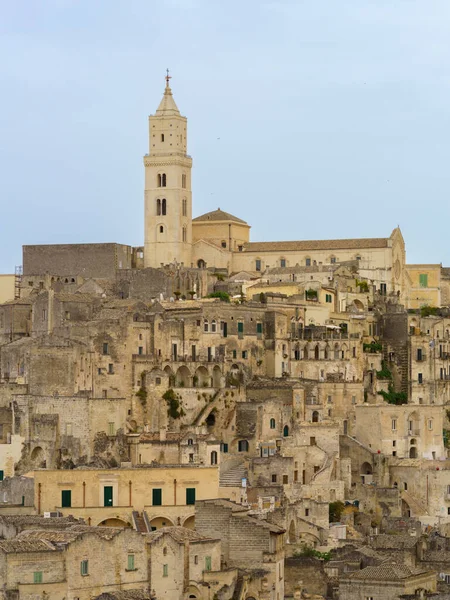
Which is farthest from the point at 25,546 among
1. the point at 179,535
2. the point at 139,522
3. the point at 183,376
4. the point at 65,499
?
the point at 183,376

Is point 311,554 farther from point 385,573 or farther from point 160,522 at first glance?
point 385,573

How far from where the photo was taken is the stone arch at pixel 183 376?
257ft

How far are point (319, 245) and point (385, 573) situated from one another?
1465 inches

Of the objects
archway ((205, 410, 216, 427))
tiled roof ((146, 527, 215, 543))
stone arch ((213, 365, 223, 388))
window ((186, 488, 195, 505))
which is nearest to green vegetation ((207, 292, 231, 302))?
stone arch ((213, 365, 223, 388))

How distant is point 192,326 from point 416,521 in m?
14.4

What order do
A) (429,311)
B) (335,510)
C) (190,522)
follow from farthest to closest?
(429,311) < (335,510) < (190,522)

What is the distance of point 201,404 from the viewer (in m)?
76.8

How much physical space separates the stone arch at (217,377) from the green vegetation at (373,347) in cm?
854

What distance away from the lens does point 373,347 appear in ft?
282

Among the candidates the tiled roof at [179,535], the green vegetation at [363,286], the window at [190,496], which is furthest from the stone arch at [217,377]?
the tiled roof at [179,535]

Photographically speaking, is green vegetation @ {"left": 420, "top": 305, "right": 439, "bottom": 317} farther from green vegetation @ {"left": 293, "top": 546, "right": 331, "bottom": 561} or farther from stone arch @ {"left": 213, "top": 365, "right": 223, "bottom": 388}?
green vegetation @ {"left": 293, "top": 546, "right": 331, "bottom": 561}

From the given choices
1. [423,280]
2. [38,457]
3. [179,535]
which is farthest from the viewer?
[423,280]

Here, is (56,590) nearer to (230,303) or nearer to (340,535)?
(340,535)

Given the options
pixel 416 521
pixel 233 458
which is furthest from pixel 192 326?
pixel 416 521
